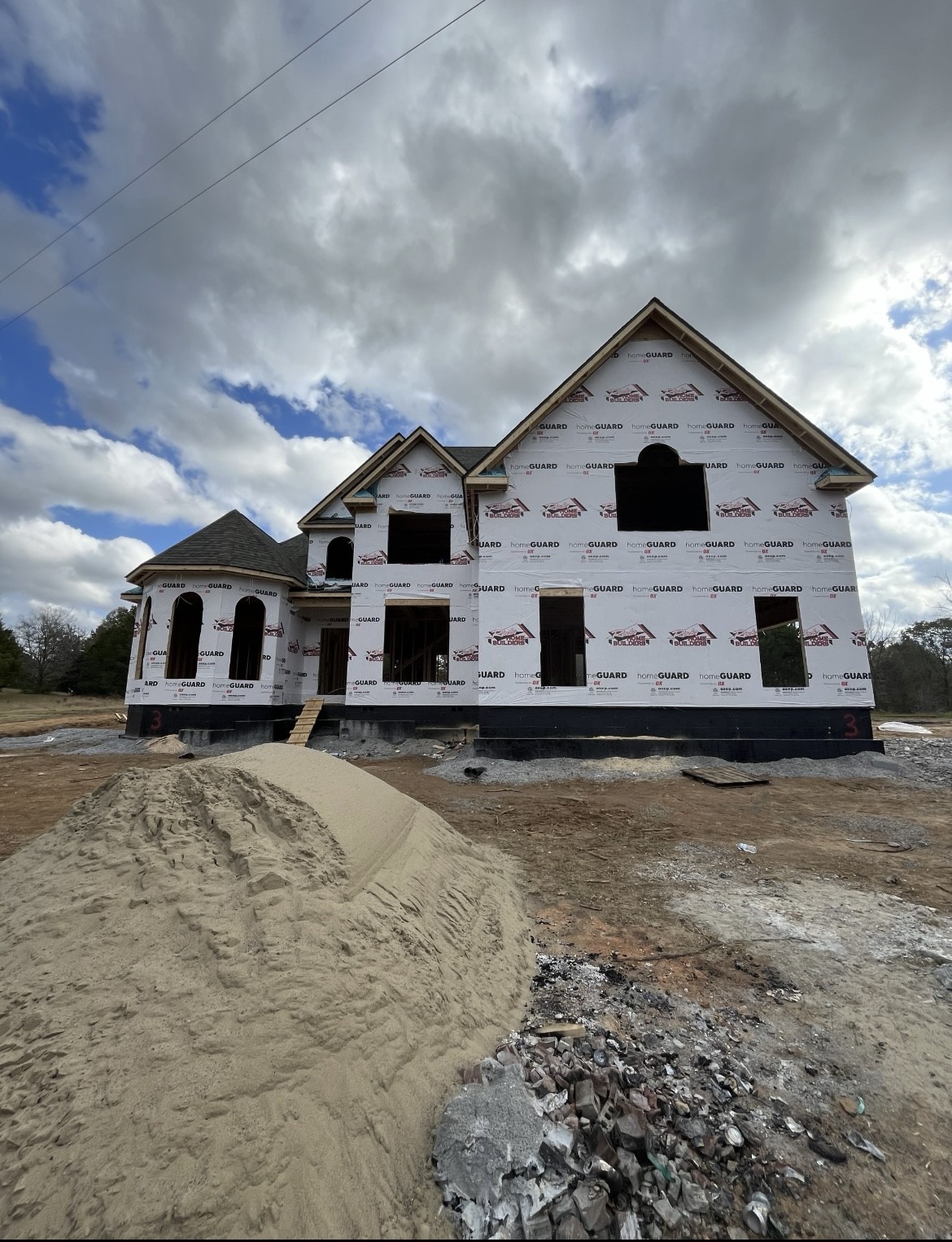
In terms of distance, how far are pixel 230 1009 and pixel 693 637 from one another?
12693mm

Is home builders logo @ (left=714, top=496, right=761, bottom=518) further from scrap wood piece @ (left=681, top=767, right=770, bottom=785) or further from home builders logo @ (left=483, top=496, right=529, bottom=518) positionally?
scrap wood piece @ (left=681, top=767, right=770, bottom=785)

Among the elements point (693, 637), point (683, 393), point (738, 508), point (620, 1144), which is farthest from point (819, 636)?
point (620, 1144)

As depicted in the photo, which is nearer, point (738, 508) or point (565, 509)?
point (738, 508)

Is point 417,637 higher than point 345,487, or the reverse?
point 345,487

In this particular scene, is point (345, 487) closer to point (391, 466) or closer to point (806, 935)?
point (391, 466)

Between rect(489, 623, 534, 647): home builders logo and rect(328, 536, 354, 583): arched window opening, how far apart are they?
8063 millimetres

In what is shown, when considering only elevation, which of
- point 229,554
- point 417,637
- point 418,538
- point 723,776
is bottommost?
point 723,776

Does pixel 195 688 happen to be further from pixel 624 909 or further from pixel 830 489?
pixel 830 489

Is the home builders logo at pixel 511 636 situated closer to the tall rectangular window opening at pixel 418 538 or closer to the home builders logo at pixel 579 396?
the tall rectangular window opening at pixel 418 538

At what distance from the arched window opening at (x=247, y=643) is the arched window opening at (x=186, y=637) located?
4.63 feet

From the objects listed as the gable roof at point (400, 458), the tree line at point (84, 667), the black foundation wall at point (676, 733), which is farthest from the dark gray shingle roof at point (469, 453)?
the tree line at point (84, 667)

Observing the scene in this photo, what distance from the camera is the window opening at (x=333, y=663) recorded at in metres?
18.9

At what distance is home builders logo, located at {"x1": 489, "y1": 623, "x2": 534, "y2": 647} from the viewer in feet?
43.7

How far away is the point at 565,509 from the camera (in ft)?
45.4
